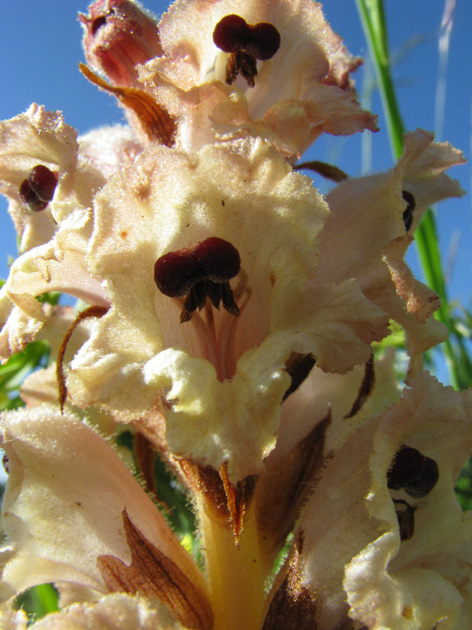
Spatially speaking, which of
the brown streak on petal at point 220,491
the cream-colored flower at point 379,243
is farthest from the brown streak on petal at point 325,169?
the brown streak on petal at point 220,491

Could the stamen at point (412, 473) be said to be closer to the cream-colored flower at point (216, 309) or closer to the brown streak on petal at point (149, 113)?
the cream-colored flower at point (216, 309)

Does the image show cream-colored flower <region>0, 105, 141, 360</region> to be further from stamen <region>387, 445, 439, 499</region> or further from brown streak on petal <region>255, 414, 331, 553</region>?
stamen <region>387, 445, 439, 499</region>

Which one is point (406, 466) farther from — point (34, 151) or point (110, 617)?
point (34, 151)

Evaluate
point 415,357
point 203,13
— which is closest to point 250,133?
point 203,13

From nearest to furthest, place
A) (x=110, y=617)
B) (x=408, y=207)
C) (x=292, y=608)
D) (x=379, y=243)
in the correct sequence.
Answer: (x=110, y=617)
(x=292, y=608)
(x=379, y=243)
(x=408, y=207)

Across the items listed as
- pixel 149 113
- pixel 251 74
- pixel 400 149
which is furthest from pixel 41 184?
pixel 400 149

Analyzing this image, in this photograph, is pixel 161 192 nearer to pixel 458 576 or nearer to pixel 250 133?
pixel 250 133

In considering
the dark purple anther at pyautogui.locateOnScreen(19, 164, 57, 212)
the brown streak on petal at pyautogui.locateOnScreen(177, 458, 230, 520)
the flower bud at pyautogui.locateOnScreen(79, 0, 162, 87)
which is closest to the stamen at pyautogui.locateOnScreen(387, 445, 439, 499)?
the brown streak on petal at pyautogui.locateOnScreen(177, 458, 230, 520)
